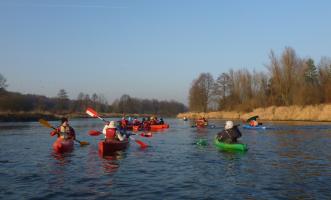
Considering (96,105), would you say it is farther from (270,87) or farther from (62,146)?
(62,146)

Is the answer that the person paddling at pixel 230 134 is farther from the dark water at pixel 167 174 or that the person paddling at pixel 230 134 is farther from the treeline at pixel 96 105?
the treeline at pixel 96 105

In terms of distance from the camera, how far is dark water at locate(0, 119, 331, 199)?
421 inches

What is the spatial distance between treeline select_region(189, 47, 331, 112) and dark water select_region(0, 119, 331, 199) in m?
48.1

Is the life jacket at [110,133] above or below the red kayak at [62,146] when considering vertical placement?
above

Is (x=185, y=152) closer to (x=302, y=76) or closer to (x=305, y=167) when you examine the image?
(x=305, y=167)

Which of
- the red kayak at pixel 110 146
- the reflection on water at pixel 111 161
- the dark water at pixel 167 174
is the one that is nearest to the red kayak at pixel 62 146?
the dark water at pixel 167 174

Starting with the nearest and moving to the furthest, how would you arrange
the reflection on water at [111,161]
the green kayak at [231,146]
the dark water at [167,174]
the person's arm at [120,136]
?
the dark water at [167,174], the reflection on water at [111,161], the green kayak at [231,146], the person's arm at [120,136]

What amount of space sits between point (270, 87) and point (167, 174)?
6655 cm

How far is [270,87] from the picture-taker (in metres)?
76.8

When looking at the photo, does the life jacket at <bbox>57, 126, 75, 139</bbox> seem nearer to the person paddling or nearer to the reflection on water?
the reflection on water

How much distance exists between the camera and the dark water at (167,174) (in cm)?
1069

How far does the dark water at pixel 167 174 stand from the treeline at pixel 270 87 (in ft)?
158

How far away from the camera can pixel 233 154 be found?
1892 cm

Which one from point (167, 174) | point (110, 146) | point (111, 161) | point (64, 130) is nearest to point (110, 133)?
point (110, 146)
